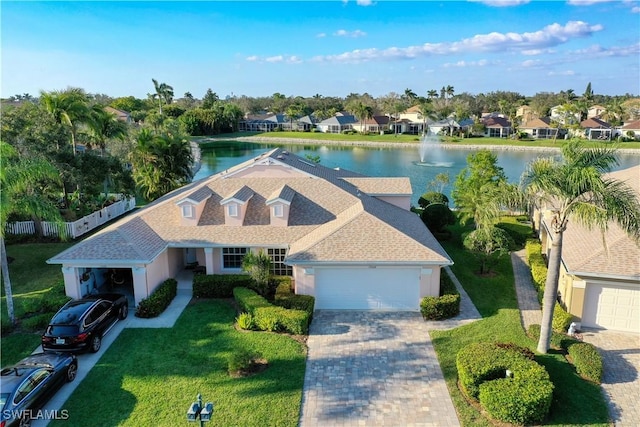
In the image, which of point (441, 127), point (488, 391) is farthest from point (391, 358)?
point (441, 127)

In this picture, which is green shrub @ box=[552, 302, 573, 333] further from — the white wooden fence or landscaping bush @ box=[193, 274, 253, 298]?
the white wooden fence

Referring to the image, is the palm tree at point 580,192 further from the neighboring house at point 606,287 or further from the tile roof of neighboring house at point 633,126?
the tile roof of neighboring house at point 633,126

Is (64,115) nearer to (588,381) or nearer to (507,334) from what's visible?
(507,334)

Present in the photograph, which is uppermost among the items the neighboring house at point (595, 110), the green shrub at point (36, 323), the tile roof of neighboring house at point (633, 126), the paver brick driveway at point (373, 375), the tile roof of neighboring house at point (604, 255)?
the neighboring house at point (595, 110)

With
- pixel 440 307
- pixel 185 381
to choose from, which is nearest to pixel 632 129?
pixel 440 307

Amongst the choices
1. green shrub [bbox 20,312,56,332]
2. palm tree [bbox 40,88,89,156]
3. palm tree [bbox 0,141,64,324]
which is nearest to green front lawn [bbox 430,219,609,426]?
green shrub [bbox 20,312,56,332]

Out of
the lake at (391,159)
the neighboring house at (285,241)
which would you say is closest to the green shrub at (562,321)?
the neighboring house at (285,241)

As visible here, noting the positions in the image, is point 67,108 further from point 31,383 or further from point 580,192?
point 580,192
